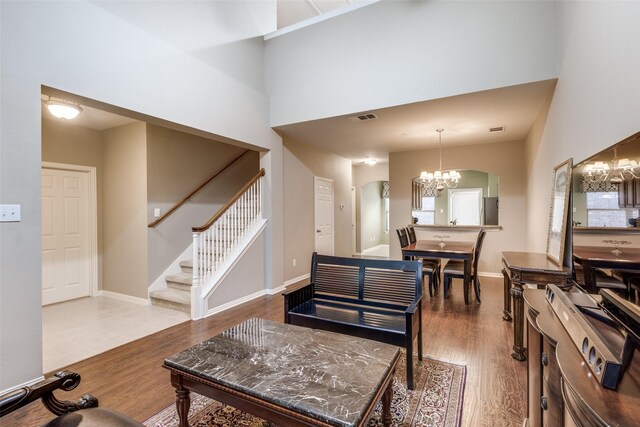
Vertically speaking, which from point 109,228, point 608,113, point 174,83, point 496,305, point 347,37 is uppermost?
point 347,37

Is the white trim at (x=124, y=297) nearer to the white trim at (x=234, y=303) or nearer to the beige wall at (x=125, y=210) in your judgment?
the beige wall at (x=125, y=210)

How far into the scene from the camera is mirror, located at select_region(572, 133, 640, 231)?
1372 millimetres

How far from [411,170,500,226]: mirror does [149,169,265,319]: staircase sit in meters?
3.60

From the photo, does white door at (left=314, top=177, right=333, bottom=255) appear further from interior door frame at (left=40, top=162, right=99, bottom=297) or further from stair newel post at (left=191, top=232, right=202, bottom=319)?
interior door frame at (left=40, top=162, right=99, bottom=297)

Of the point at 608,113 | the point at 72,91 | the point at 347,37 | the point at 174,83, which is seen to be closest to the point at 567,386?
the point at 608,113

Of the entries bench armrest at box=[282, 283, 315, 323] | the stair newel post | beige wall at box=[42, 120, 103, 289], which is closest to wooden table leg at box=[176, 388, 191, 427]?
bench armrest at box=[282, 283, 315, 323]

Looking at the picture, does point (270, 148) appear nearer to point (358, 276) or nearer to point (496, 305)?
point (358, 276)

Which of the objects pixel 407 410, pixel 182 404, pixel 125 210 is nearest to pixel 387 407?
pixel 407 410

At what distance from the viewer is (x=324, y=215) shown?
6.41 metres

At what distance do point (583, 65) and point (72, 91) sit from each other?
411 cm

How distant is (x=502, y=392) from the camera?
6.77 ft

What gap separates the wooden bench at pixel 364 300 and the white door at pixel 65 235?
3.95 metres

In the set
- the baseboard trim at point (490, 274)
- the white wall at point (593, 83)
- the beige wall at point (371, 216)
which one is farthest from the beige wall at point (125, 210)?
the beige wall at point (371, 216)

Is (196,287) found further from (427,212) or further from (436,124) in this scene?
(427,212)
